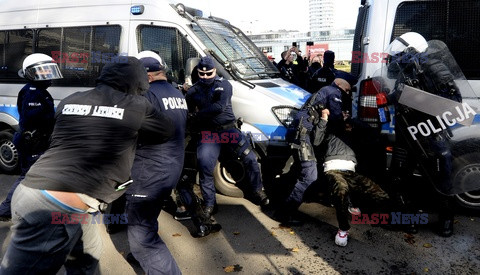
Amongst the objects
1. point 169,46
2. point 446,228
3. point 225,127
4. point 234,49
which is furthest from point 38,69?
point 446,228

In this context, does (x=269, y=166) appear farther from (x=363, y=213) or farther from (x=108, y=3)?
(x=108, y=3)

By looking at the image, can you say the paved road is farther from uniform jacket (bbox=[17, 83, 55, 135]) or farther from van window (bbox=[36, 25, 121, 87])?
van window (bbox=[36, 25, 121, 87])

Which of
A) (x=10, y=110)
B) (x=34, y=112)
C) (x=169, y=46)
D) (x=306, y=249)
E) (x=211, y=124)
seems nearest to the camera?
(x=306, y=249)

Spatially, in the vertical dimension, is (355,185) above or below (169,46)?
below

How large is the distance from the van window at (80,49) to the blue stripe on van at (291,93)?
2.23 m

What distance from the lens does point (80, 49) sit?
521 cm

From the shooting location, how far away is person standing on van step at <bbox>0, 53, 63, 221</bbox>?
13.7 ft

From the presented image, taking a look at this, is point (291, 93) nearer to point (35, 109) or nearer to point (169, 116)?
point (169, 116)

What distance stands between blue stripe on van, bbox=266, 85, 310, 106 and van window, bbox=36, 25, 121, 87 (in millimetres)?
2228

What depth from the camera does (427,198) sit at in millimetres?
4754

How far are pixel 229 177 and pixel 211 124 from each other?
991mm

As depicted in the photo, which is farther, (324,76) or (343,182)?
(324,76)

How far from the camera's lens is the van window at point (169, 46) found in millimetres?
4781

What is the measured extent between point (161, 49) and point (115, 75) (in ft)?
8.68
